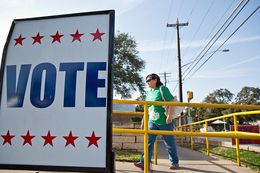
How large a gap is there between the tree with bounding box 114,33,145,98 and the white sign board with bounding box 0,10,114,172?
79.3ft

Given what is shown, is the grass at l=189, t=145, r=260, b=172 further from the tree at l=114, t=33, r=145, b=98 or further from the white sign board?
the tree at l=114, t=33, r=145, b=98

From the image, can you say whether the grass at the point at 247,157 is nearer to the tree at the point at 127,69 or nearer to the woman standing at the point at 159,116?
the woman standing at the point at 159,116

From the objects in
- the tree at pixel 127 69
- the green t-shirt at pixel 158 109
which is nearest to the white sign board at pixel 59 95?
the green t-shirt at pixel 158 109

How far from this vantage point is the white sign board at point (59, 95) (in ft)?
4.73

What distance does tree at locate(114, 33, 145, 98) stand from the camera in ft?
85.8

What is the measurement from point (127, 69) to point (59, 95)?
994 inches

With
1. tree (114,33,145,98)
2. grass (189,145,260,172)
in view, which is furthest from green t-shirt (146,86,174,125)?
tree (114,33,145,98)

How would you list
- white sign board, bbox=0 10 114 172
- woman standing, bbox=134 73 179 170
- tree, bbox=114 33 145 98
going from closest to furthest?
white sign board, bbox=0 10 114 172
woman standing, bbox=134 73 179 170
tree, bbox=114 33 145 98

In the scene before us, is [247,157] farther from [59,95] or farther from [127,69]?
[127,69]

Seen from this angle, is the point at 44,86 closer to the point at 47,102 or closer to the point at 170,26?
the point at 47,102

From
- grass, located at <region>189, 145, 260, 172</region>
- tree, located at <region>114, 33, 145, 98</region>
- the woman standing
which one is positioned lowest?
grass, located at <region>189, 145, 260, 172</region>

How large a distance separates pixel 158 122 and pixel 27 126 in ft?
9.30

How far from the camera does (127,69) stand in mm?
26688

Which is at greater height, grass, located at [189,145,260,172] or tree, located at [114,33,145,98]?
tree, located at [114,33,145,98]
